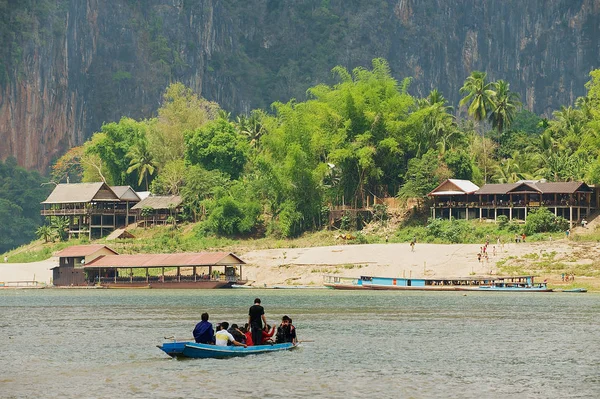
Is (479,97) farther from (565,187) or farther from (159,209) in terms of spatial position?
(159,209)

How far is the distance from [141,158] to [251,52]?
71543 mm

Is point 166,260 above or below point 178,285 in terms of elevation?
above

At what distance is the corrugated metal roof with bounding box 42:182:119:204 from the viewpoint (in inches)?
4528

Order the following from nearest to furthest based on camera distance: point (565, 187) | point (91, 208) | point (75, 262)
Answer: point (565, 187)
point (75, 262)
point (91, 208)

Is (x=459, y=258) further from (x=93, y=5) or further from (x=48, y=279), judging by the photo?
(x=93, y=5)

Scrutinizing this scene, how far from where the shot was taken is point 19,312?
2638 inches

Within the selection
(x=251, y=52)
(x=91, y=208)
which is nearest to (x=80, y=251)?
(x=91, y=208)

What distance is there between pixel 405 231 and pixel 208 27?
92161 mm

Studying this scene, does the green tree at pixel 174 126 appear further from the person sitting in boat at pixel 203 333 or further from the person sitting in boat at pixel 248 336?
the person sitting in boat at pixel 203 333

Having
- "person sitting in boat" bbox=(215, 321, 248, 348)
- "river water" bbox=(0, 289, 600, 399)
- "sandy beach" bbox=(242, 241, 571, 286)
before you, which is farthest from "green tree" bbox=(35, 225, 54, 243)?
"person sitting in boat" bbox=(215, 321, 248, 348)

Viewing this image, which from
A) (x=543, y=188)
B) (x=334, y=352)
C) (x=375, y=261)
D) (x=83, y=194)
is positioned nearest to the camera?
(x=334, y=352)

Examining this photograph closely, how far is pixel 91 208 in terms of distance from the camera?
11512 centimetres

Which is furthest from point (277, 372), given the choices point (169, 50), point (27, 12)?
point (169, 50)

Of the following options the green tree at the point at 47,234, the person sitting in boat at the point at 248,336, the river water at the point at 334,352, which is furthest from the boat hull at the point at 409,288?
the green tree at the point at 47,234
